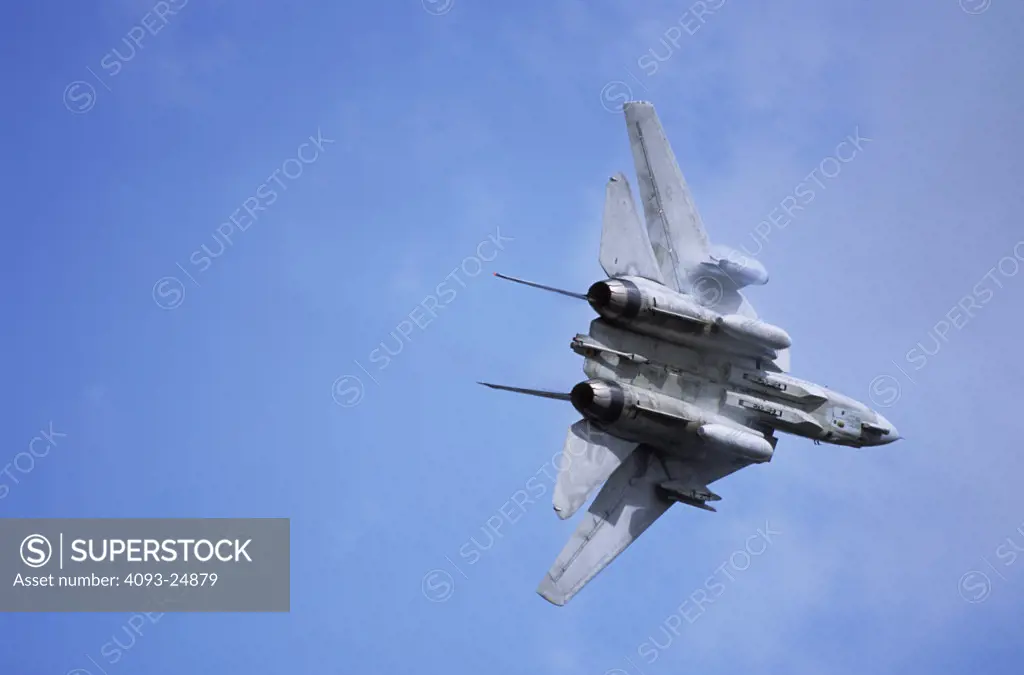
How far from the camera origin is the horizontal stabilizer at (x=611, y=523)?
38.8 m

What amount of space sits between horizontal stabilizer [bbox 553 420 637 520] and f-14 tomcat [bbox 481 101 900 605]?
3 centimetres

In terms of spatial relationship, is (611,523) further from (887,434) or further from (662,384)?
(887,434)

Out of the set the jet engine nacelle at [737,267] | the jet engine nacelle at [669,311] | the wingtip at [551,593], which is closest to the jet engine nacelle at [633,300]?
the jet engine nacelle at [669,311]

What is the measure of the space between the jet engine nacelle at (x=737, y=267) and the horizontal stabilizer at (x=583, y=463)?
19.6 feet

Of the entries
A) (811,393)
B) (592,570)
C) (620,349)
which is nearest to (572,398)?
(620,349)

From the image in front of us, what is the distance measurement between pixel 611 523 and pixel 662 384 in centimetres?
408

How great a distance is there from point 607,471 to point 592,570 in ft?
9.16

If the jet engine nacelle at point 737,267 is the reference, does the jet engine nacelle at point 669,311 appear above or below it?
below

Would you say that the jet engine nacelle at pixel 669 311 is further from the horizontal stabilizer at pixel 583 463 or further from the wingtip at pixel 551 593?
the wingtip at pixel 551 593

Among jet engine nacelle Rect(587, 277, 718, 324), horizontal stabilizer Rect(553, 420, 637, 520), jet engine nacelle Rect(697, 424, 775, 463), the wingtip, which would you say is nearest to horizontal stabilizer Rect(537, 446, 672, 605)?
the wingtip

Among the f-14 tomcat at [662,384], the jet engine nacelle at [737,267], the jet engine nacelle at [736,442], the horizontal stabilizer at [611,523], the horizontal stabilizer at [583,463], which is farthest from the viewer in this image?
the jet engine nacelle at [737,267]

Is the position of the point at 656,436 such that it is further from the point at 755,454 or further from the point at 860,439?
the point at 860,439

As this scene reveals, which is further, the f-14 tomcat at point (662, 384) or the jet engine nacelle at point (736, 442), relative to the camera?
the jet engine nacelle at point (736, 442)

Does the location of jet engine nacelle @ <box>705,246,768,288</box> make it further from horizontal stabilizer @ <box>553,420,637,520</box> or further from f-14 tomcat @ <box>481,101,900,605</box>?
horizontal stabilizer @ <box>553,420,637,520</box>
